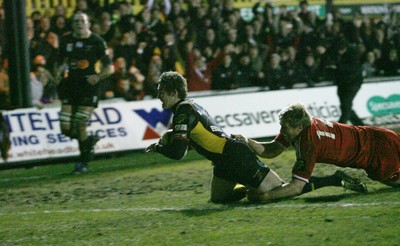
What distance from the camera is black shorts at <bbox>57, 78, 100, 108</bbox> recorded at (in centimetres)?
1271

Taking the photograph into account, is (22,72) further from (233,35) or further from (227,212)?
(227,212)

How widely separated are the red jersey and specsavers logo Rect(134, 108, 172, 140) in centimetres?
695

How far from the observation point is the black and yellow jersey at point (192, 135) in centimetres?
835

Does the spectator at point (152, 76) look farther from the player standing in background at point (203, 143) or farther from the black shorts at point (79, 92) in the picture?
the player standing in background at point (203, 143)

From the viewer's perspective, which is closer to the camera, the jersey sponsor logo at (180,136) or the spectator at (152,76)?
the jersey sponsor logo at (180,136)

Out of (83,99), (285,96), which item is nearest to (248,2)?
(285,96)

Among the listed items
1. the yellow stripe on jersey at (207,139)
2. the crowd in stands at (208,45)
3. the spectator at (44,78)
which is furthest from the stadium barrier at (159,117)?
the yellow stripe on jersey at (207,139)

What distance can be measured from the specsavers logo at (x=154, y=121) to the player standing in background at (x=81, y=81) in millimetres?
2743

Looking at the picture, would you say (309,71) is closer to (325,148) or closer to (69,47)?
(69,47)

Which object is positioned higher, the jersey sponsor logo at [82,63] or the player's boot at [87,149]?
the jersey sponsor logo at [82,63]

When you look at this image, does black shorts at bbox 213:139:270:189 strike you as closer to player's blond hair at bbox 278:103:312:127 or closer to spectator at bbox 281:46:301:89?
player's blond hair at bbox 278:103:312:127

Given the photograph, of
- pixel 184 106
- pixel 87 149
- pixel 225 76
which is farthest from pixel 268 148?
pixel 225 76

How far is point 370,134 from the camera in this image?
8820 mm

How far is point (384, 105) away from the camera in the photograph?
60.8 ft
